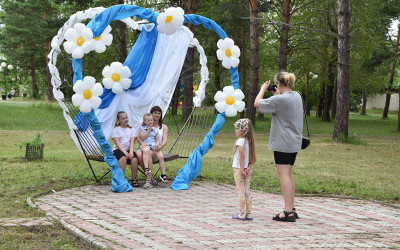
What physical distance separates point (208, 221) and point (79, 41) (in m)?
3.17

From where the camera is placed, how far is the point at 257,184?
8367mm

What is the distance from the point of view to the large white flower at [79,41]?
6910 mm

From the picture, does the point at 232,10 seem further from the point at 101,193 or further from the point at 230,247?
the point at 230,247

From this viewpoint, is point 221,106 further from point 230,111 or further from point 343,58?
point 343,58

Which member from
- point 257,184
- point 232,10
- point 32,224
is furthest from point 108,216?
point 232,10

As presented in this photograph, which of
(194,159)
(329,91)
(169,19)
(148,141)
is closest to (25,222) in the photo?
(148,141)

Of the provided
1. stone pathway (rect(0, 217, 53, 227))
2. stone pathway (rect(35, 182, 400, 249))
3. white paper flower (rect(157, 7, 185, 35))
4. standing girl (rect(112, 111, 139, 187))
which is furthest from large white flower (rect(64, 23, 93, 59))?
stone pathway (rect(0, 217, 53, 227))

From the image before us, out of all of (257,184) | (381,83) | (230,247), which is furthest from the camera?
(381,83)

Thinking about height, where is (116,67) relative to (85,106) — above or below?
above

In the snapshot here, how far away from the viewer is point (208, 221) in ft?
18.1

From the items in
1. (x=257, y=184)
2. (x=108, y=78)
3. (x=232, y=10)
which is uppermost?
(x=232, y=10)

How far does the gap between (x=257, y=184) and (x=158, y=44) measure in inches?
127

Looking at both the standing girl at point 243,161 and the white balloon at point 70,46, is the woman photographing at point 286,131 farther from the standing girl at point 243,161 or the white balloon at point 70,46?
the white balloon at point 70,46

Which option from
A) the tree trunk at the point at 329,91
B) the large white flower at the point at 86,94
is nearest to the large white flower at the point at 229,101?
the large white flower at the point at 86,94
